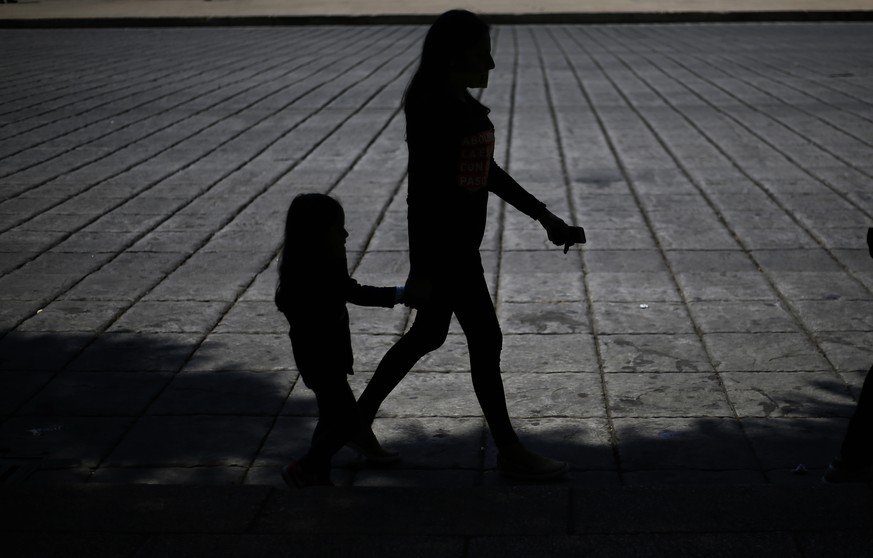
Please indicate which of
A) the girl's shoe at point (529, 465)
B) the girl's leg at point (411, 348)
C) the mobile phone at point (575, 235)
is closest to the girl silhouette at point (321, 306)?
the girl's leg at point (411, 348)

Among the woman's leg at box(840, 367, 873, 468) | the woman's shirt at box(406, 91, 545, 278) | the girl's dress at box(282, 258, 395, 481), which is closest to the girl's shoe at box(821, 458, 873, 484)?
the woman's leg at box(840, 367, 873, 468)

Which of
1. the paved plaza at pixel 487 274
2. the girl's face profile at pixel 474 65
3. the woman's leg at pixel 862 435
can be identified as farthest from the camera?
the paved plaza at pixel 487 274

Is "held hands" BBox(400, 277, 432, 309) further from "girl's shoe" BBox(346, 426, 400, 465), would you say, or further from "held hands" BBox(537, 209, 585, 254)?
"girl's shoe" BBox(346, 426, 400, 465)

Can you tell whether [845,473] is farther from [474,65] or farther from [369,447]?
[474,65]

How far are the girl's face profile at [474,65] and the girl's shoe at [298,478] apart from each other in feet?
4.63

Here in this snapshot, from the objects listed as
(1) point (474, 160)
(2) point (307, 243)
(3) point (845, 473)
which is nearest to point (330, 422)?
(2) point (307, 243)

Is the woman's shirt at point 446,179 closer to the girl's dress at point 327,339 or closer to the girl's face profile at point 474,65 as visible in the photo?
the girl's face profile at point 474,65

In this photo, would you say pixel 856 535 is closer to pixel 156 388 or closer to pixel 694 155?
pixel 156 388

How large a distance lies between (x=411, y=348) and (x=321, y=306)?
0.47m

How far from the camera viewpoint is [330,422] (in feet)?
12.2

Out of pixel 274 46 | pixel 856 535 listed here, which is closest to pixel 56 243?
pixel 856 535

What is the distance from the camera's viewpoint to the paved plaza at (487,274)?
4.26 m

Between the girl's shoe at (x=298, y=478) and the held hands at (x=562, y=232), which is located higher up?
the held hands at (x=562, y=232)

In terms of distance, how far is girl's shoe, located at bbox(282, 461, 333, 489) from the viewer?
375 centimetres
